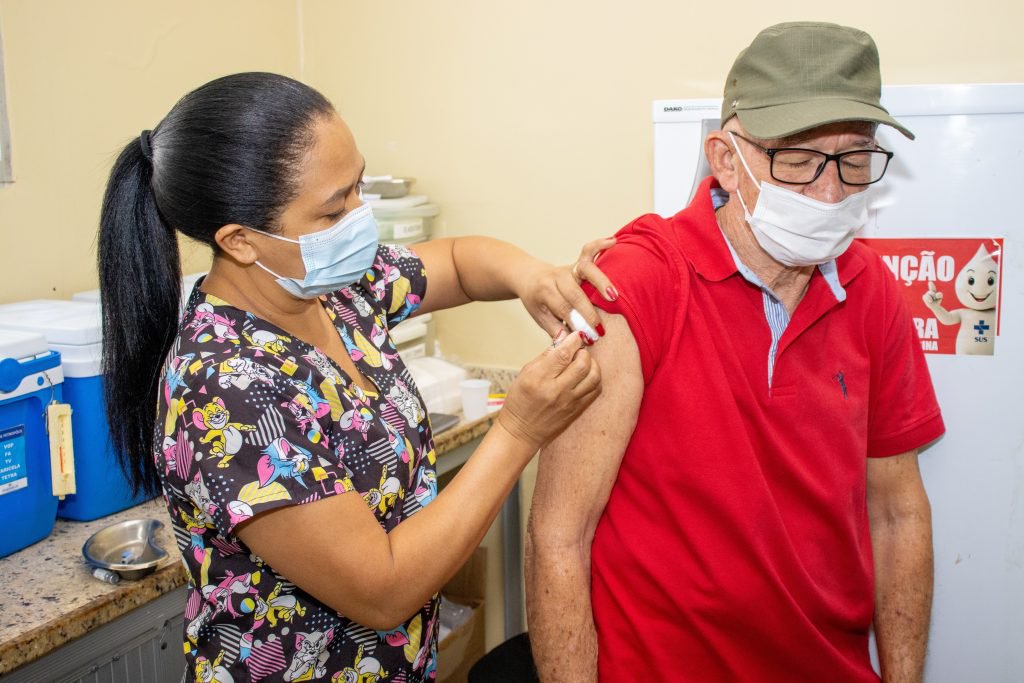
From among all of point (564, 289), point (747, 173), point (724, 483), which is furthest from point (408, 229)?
point (724, 483)

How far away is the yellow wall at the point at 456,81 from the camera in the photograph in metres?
1.98

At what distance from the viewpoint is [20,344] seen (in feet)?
4.96

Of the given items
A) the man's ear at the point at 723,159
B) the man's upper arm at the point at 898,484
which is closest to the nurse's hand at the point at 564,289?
the man's ear at the point at 723,159

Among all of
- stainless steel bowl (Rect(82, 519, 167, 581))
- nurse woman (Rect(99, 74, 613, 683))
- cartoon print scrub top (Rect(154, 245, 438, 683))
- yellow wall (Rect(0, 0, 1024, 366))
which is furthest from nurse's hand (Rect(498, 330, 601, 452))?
yellow wall (Rect(0, 0, 1024, 366))

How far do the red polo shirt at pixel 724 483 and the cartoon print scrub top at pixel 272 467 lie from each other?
32 centimetres

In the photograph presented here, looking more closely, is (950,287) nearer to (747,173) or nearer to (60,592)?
(747,173)

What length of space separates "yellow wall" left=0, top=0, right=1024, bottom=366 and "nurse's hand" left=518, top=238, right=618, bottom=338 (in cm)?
102

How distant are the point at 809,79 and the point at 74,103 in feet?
5.50

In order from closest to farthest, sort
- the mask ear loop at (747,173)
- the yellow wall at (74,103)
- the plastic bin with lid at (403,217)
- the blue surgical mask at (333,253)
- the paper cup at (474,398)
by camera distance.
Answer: the blue surgical mask at (333,253) < the mask ear loop at (747,173) < the yellow wall at (74,103) < the paper cup at (474,398) < the plastic bin with lid at (403,217)

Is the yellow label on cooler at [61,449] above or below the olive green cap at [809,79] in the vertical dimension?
below

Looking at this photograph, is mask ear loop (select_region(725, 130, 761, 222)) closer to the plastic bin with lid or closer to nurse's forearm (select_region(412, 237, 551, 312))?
nurse's forearm (select_region(412, 237, 551, 312))

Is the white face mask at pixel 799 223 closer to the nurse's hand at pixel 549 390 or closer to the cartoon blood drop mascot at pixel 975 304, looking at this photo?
the nurse's hand at pixel 549 390

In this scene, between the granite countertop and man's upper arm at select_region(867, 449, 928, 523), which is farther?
man's upper arm at select_region(867, 449, 928, 523)

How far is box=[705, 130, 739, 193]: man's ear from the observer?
1.29 metres
